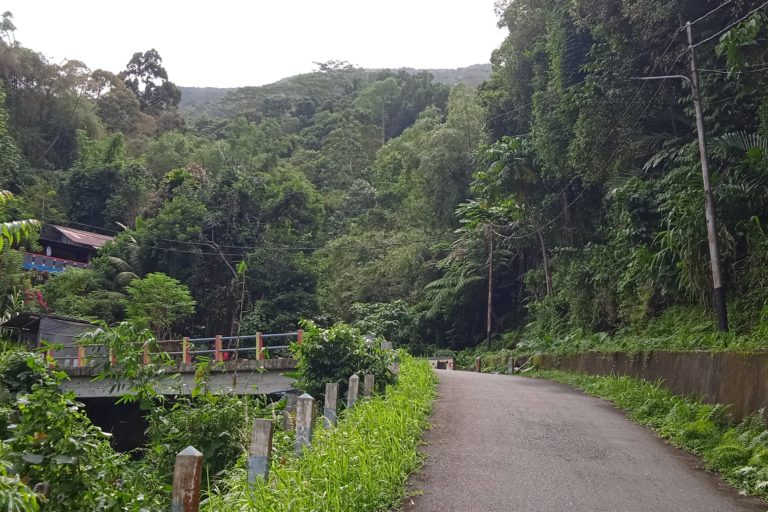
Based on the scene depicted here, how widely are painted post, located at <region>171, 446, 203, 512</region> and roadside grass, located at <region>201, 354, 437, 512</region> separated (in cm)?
Answer: 79

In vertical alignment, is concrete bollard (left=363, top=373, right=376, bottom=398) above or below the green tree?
above

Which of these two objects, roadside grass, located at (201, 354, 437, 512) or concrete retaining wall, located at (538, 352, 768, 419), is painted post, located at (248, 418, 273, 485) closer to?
roadside grass, located at (201, 354, 437, 512)

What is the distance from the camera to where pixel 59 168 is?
48125mm

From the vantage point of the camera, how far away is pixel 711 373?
9.92 m

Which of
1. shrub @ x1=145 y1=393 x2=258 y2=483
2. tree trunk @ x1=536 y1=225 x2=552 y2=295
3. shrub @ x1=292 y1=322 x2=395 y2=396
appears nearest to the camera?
shrub @ x1=145 y1=393 x2=258 y2=483

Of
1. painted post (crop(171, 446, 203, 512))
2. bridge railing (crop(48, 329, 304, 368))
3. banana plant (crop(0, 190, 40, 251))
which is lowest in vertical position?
bridge railing (crop(48, 329, 304, 368))

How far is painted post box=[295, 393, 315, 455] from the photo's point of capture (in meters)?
6.09

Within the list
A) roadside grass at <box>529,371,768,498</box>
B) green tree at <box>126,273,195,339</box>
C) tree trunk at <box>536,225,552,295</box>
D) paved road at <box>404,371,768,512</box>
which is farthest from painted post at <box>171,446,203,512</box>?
green tree at <box>126,273,195,339</box>

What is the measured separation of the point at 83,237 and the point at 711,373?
126 feet

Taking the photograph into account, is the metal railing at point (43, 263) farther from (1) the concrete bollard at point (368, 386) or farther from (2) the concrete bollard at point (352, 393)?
(2) the concrete bollard at point (352, 393)

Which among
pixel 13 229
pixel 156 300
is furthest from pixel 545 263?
pixel 13 229

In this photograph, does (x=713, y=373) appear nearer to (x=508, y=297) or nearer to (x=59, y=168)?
(x=508, y=297)

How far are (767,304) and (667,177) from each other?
532cm

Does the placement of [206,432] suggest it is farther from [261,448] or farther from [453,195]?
[453,195]
